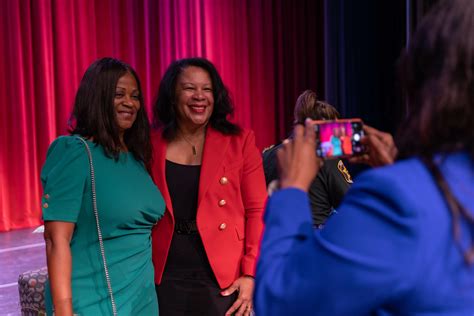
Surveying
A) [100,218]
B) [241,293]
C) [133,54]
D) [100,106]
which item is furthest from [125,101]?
[133,54]

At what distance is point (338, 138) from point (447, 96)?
0.91 ft

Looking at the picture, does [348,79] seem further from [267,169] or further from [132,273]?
[132,273]

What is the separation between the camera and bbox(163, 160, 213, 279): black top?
1912 millimetres

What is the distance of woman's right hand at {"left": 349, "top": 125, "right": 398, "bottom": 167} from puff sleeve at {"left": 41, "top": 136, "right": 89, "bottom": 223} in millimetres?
817

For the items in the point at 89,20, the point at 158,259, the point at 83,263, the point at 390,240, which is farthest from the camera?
the point at 89,20

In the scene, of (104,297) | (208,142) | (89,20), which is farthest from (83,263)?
(89,20)

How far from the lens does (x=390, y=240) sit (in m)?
0.66

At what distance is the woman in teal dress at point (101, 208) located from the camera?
4.87 feet

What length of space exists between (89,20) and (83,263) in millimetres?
5604

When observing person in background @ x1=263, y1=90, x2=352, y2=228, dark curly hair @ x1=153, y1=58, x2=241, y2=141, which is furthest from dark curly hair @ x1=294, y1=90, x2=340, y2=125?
dark curly hair @ x1=153, y1=58, x2=241, y2=141

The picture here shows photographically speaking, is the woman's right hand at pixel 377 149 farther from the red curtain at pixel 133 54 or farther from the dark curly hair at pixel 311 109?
the red curtain at pixel 133 54

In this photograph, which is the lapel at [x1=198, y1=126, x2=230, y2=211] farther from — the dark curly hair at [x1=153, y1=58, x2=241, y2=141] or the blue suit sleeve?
the blue suit sleeve

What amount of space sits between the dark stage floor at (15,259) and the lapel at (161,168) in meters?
2.19

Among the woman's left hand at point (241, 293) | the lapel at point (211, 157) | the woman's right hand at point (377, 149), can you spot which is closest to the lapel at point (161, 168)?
the lapel at point (211, 157)
